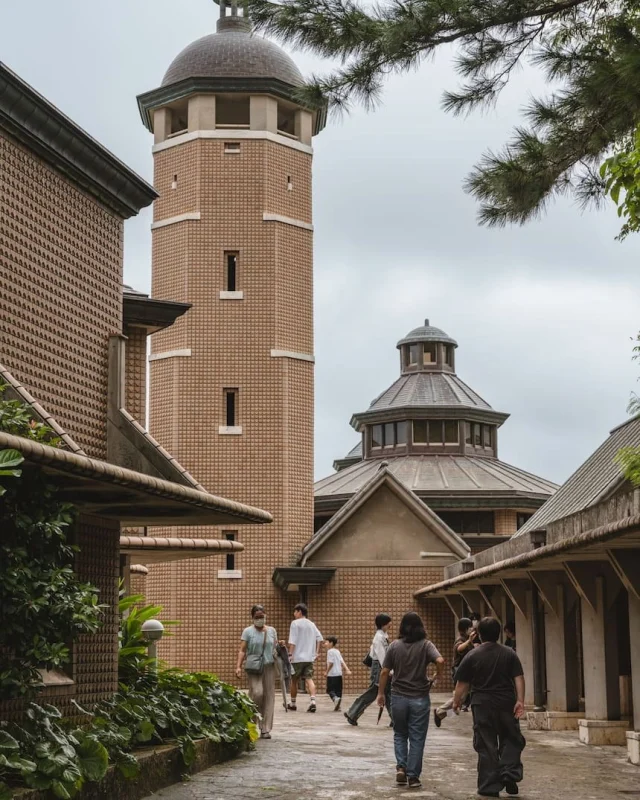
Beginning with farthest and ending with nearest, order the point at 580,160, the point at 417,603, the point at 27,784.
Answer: the point at 417,603 < the point at 580,160 < the point at 27,784

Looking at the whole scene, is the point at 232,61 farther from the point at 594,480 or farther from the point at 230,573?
the point at 594,480

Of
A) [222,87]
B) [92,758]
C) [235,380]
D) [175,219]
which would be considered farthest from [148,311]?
[222,87]

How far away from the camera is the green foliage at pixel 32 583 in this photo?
1010 cm

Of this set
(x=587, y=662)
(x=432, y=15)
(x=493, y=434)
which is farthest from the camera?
(x=493, y=434)

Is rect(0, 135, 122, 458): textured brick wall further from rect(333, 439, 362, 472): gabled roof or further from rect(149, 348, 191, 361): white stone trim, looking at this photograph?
rect(333, 439, 362, 472): gabled roof

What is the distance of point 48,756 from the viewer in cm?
970

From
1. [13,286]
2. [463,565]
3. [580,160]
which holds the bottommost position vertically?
[463,565]

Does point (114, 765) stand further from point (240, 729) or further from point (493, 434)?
point (493, 434)

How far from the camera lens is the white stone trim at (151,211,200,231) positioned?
33.7 metres

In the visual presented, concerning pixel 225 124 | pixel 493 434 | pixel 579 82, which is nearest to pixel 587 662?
pixel 579 82

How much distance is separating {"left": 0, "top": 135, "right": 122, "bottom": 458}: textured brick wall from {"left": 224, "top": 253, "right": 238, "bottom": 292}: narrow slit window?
18666 mm

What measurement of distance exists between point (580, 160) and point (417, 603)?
2224 centimetres

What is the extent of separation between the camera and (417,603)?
1293 inches

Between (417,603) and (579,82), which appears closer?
(579,82)
